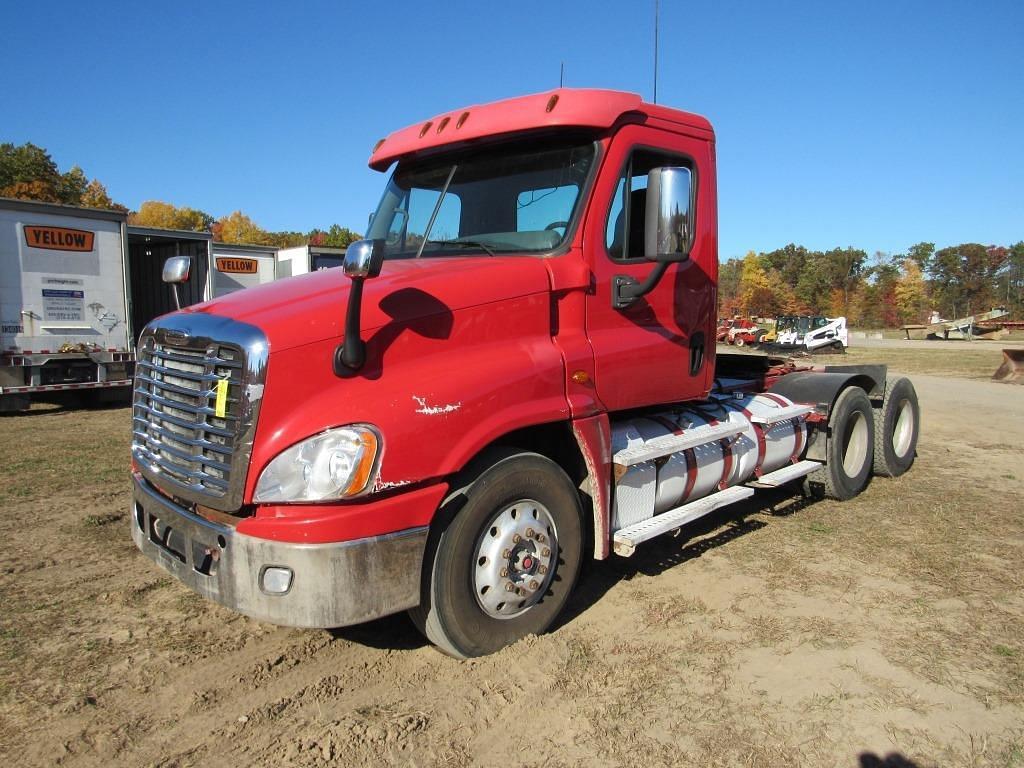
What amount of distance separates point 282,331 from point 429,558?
1193 millimetres

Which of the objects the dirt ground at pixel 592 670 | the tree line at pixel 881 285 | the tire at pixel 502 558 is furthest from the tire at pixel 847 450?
the tree line at pixel 881 285

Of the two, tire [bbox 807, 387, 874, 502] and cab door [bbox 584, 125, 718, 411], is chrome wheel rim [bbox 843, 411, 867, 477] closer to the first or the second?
tire [bbox 807, 387, 874, 502]

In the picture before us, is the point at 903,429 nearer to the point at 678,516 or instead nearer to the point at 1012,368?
the point at 678,516

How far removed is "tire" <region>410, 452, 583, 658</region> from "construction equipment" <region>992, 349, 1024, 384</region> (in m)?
18.8

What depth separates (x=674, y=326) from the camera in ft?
15.0

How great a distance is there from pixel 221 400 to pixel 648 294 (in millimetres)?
2455

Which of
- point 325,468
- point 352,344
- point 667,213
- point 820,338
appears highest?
point 667,213

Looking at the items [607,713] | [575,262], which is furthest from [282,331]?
[607,713]

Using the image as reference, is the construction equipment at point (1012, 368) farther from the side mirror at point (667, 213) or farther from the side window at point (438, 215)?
the side window at point (438, 215)

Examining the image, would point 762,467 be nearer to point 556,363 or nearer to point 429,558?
point 556,363

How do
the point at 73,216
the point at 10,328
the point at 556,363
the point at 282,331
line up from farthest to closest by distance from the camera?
the point at 73,216
the point at 10,328
the point at 556,363
the point at 282,331

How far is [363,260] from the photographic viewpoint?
116 inches

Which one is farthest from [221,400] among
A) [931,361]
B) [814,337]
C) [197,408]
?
[814,337]

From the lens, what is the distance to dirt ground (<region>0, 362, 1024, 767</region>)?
2.95m
